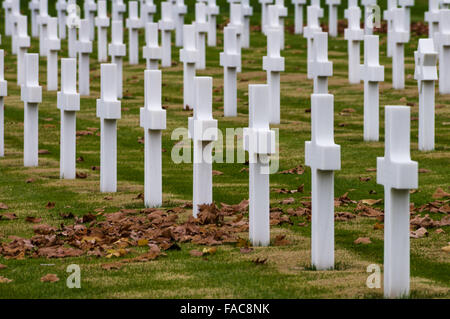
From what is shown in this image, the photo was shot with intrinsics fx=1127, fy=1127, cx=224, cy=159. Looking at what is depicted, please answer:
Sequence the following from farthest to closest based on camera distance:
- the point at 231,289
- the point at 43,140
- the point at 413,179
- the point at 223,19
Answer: the point at 223,19
the point at 43,140
the point at 231,289
the point at 413,179

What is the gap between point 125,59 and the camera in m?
27.9

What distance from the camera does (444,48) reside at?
66.3ft

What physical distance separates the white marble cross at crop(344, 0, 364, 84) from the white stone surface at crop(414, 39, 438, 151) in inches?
235

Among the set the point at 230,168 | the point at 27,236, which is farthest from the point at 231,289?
the point at 230,168

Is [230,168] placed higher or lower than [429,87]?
lower

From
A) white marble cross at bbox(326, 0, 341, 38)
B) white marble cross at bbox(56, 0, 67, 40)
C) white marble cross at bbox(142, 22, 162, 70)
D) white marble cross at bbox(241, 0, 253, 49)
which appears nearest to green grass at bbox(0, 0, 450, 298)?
white marble cross at bbox(142, 22, 162, 70)

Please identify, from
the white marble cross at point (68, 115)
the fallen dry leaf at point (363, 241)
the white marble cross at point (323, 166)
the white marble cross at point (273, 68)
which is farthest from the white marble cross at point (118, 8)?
the white marble cross at point (323, 166)

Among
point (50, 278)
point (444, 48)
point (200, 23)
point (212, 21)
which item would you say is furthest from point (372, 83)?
point (212, 21)

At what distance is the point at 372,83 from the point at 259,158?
24.0 ft

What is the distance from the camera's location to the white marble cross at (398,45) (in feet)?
68.3

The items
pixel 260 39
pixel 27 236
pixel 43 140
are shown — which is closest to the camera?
pixel 27 236

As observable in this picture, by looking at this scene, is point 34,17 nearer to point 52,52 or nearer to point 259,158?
point 52,52

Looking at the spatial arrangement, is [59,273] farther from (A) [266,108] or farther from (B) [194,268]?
(A) [266,108]

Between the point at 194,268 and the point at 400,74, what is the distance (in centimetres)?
1285
